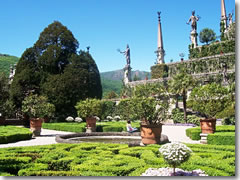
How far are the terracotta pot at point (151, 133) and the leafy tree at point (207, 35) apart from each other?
31722 mm

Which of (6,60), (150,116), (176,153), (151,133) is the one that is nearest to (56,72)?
(6,60)

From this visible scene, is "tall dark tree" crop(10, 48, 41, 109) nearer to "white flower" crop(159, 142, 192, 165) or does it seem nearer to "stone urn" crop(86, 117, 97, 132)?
"stone urn" crop(86, 117, 97, 132)

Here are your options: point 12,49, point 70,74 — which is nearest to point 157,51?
point 70,74

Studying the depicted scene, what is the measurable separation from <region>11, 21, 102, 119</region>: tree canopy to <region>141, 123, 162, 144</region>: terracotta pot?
15828mm

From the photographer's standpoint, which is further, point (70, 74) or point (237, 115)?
point (70, 74)

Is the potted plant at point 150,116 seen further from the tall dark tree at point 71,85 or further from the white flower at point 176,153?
the tall dark tree at point 71,85

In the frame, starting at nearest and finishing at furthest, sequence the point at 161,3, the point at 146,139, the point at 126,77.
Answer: the point at 161,3, the point at 146,139, the point at 126,77

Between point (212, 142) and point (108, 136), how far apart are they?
17.9 ft

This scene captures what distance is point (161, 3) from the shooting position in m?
7.44

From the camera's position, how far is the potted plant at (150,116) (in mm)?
8898

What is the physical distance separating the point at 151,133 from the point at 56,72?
59.2 feet

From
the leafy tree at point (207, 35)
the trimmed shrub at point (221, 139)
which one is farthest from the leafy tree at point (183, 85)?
the leafy tree at point (207, 35)

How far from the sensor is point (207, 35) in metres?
37.6

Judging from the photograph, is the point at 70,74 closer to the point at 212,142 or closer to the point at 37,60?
the point at 37,60
